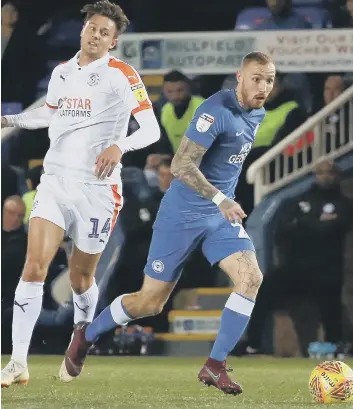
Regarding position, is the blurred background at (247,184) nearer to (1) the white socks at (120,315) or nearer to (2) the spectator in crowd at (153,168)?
(2) the spectator in crowd at (153,168)

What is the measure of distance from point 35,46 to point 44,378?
4.87 meters

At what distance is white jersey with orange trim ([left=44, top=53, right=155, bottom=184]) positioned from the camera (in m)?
7.52

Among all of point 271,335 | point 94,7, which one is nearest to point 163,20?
point 271,335

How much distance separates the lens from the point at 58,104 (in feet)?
25.0

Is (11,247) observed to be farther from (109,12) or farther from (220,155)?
(220,155)

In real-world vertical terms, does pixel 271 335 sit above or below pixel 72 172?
below

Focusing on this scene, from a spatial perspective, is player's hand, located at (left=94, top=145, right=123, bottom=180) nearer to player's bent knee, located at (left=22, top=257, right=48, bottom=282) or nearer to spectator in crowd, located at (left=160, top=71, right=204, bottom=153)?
player's bent knee, located at (left=22, top=257, right=48, bottom=282)

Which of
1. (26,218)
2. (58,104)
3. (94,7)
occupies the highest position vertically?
(94,7)

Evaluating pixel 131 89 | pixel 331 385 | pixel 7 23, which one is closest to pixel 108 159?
pixel 131 89

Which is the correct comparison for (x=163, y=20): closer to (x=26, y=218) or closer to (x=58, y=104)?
(x=26, y=218)

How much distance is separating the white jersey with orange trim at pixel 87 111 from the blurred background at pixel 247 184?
3.85m

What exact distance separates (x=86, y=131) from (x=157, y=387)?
63.2 inches

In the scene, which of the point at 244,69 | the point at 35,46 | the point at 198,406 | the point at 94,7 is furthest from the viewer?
the point at 35,46

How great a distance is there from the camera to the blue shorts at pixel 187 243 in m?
7.01
